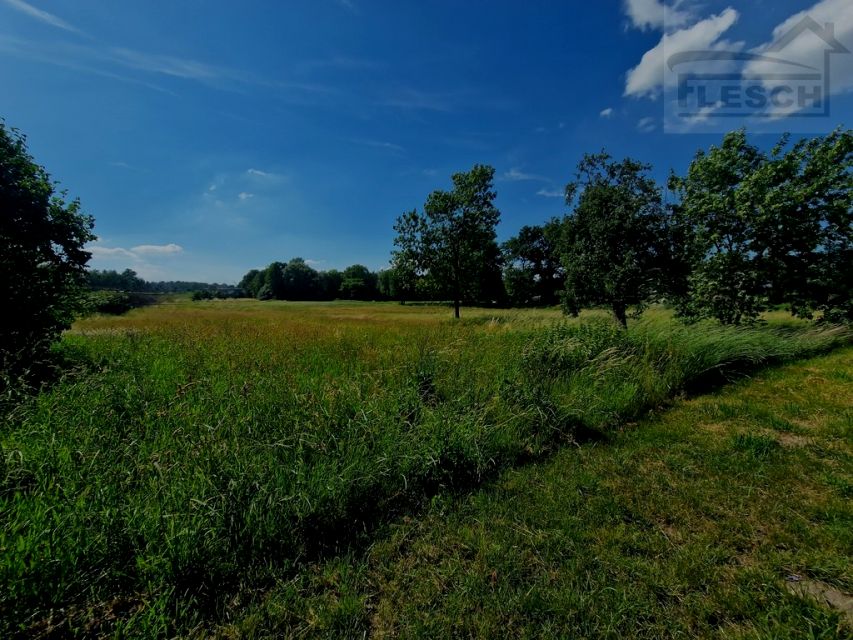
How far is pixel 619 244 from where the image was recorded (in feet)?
44.0

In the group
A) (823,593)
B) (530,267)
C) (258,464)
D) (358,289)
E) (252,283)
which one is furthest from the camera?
(252,283)

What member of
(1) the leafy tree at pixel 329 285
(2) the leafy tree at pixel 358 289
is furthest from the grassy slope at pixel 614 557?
(1) the leafy tree at pixel 329 285

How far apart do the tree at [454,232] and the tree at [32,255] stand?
21.3m

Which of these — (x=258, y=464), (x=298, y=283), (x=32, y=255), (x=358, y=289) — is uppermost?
(x=298, y=283)

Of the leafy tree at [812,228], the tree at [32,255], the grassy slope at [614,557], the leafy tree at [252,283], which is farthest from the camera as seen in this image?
the leafy tree at [252,283]

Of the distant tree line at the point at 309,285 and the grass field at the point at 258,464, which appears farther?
the distant tree line at the point at 309,285

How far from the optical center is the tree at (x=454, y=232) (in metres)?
26.0

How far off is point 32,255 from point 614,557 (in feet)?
32.2

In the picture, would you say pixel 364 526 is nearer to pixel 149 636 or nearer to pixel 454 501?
pixel 454 501

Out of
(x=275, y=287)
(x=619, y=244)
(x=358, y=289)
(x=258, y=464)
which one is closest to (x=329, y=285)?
(x=358, y=289)

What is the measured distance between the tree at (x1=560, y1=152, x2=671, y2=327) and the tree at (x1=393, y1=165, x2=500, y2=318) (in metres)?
12.3

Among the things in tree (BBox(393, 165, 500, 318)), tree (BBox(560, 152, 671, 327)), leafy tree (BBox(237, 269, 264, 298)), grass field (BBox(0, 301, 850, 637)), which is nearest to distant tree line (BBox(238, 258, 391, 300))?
leafy tree (BBox(237, 269, 264, 298))

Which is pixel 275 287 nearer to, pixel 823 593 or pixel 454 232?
pixel 454 232

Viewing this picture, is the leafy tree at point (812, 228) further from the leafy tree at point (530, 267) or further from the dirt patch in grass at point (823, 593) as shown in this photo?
the leafy tree at point (530, 267)
